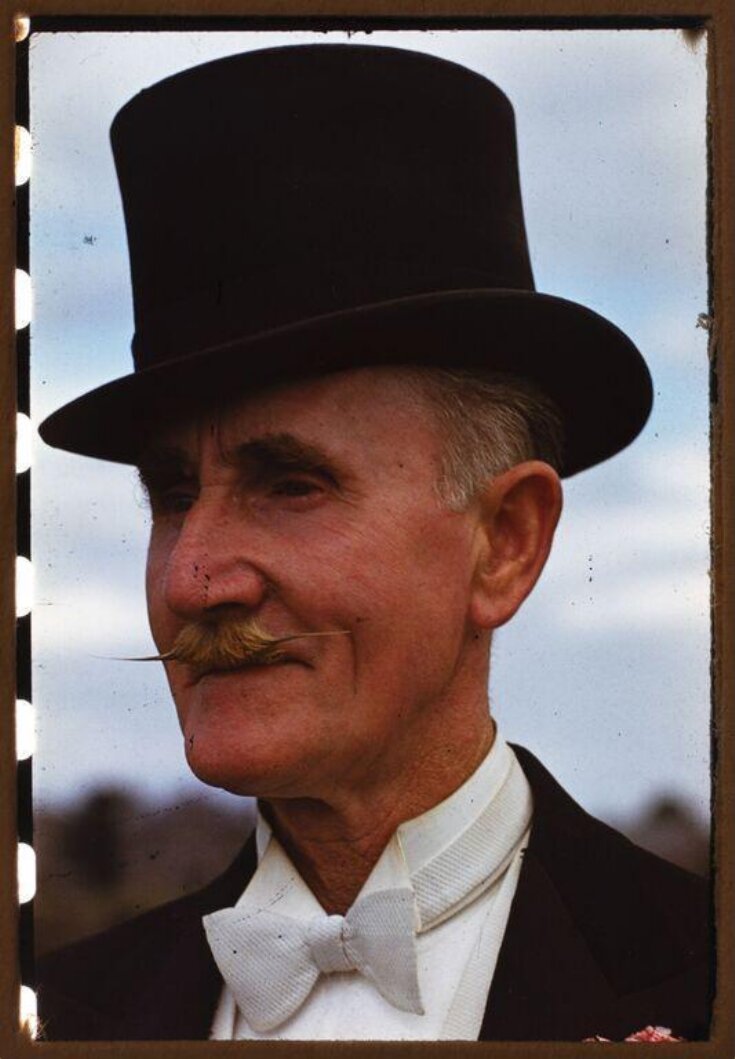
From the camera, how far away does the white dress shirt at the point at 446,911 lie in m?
2.30

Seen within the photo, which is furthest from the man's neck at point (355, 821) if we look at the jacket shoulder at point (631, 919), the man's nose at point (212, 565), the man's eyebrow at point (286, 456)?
the man's eyebrow at point (286, 456)

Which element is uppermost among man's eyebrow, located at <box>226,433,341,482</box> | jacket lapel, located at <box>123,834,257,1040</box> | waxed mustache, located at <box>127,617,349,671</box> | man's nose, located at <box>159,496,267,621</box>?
man's eyebrow, located at <box>226,433,341,482</box>

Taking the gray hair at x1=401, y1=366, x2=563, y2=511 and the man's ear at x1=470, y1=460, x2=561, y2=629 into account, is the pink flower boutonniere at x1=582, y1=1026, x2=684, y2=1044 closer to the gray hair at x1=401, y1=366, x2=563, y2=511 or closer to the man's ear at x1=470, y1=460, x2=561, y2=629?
the man's ear at x1=470, y1=460, x2=561, y2=629

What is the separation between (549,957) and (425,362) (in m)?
0.96

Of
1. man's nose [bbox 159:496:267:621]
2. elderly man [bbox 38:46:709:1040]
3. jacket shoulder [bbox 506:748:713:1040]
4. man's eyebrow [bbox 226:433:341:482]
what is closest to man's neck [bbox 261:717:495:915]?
elderly man [bbox 38:46:709:1040]

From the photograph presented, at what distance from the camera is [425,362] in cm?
230

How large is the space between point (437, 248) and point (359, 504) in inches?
16.5

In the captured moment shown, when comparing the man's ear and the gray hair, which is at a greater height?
the gray hair

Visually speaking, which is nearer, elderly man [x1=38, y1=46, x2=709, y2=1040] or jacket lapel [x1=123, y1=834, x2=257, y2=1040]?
elderly man [x1=38, y1=46, x2=709, y2=1040]

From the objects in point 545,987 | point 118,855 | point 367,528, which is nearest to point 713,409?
point 367,528

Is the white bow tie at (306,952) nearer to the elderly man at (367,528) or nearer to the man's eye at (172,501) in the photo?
the elderly man at (367,528)

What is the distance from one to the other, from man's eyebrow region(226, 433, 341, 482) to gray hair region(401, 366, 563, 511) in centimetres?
18

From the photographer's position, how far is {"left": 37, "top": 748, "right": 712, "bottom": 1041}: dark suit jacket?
230cm

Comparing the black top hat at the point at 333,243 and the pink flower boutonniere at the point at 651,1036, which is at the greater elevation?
the black top hat at the point at 333,243
